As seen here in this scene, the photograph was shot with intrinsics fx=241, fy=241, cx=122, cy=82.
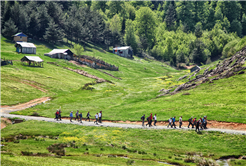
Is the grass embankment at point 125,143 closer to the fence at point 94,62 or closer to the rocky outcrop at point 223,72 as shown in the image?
the rocky outcrop at point 223,72

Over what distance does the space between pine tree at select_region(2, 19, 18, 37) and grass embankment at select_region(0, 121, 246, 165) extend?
111 m

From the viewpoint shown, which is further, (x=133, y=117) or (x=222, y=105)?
(x=133, y=117)

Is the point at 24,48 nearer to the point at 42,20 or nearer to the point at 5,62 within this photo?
the point at 5,62

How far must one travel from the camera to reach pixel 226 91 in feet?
203

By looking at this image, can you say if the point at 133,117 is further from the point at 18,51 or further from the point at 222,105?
the point at 18,51

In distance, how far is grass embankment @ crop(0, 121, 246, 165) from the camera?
34.6m

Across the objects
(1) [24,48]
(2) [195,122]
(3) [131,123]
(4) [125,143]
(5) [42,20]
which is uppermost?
(5) [42,20]

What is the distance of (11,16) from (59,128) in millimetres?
127902

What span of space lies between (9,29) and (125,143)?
128503 mm

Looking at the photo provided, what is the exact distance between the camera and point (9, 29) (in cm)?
14238

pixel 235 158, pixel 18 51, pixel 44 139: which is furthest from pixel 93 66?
pixel 235 158

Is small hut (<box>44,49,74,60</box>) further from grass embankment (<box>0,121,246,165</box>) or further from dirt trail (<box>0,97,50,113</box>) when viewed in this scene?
grass embankment (<box>0,121,246,165</box>)

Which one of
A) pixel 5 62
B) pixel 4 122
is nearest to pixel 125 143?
pixel 4 122

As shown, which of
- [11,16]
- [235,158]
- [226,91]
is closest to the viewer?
[235,158]
